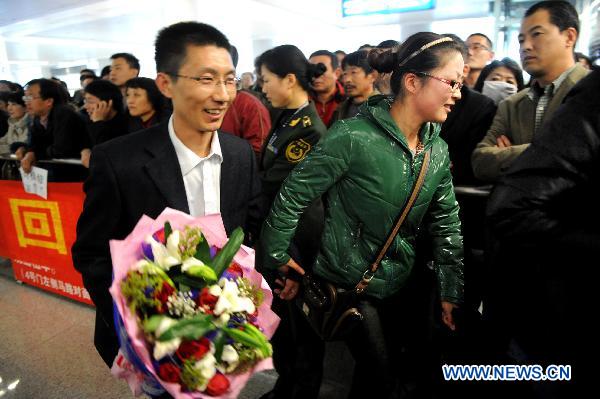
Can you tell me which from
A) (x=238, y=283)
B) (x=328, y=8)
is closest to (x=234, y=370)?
(x=238, y=283)

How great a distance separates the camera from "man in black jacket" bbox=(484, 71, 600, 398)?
88cm

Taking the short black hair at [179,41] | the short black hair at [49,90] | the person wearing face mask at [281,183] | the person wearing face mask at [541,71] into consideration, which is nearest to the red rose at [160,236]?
the short black hair at [179,41]

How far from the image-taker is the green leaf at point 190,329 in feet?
2.49

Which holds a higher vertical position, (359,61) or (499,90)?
(359,61)

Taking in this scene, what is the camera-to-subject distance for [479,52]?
10.9ft

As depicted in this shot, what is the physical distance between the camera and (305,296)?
5.17ft

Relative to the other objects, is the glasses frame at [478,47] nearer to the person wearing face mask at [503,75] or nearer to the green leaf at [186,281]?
the person wearing face mask at [503,75]

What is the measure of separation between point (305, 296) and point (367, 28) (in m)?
11.9

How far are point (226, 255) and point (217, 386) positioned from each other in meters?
0.26

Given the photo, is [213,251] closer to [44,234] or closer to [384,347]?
[384,347]

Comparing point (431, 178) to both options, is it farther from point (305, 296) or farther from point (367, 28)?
point (367, 28)

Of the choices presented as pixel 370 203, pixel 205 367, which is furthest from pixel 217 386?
pixel 370 203

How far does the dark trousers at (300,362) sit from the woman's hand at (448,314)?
0.55 meters

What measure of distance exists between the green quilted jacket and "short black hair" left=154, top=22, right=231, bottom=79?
485mm
